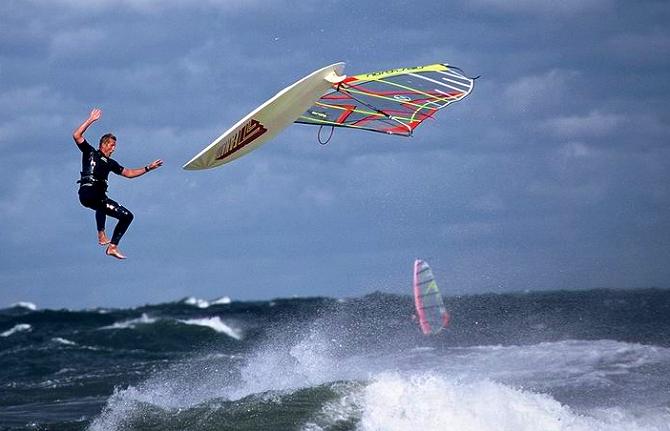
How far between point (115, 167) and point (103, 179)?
0.55ft

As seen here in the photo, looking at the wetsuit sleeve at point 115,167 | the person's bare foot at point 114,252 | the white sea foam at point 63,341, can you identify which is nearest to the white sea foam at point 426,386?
the person's bare foot at point 114,252

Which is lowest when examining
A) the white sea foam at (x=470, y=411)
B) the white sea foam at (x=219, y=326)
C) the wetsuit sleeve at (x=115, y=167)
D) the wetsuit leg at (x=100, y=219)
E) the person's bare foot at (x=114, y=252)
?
the white sea foam at (x=470, y=411)

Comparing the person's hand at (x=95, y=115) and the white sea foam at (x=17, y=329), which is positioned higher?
the person's hand at (x=95, y=115)

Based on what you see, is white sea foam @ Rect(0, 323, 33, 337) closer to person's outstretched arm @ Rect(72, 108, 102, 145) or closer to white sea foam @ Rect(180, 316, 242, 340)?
white sea foam @ Rect(180, 316, 242, 340)

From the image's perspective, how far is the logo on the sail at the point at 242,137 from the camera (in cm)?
925

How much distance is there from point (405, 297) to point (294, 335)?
8.30m

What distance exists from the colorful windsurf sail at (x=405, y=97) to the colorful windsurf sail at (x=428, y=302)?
387 inches

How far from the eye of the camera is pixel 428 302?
74.5 ft

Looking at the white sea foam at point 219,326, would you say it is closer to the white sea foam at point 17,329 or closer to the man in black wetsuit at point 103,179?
Answer: the white sea foam at point 17,329

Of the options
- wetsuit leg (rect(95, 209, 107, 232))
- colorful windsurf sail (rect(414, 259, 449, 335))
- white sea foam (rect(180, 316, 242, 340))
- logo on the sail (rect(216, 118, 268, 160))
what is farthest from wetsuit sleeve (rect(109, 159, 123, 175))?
white sea foam (rect(180, 316, 242, 340))

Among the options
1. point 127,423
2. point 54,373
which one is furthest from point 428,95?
point 54,373

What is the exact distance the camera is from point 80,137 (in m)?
8.65

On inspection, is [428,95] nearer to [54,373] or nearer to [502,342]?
[502,342]

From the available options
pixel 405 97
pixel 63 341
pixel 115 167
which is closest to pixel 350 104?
pixel 405 97
